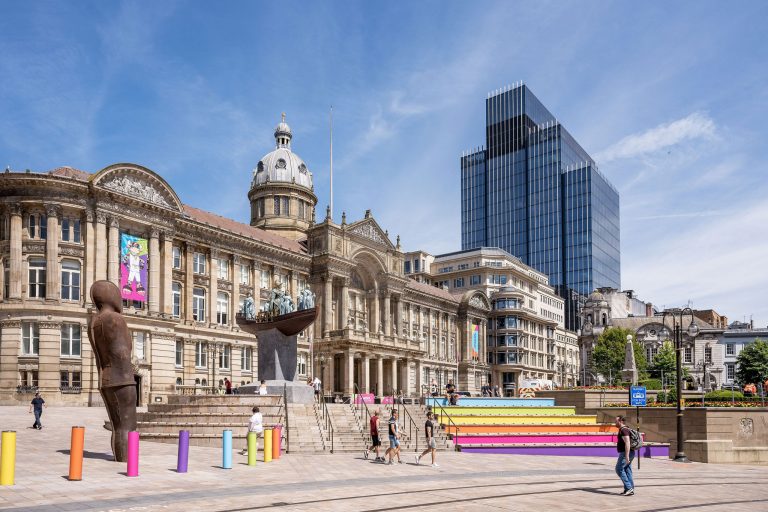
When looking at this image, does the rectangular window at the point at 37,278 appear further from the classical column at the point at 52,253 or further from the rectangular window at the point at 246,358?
the rectangular window at the point at 246,358

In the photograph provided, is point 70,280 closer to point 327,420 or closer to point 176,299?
point 176,299

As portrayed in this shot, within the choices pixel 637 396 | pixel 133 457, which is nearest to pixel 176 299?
pixel 637 396

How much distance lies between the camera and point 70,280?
5303 cm

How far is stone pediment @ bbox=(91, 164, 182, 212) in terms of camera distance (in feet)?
179

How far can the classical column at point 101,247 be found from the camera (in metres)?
53.8

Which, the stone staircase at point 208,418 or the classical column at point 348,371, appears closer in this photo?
the stone staircase at point 208,418

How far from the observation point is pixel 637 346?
101 metres

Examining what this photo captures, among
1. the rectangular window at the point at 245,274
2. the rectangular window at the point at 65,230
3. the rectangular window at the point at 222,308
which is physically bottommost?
the rectangular window at the point at 222,308

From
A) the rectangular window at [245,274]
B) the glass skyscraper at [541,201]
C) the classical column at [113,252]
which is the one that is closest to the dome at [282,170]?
the rectangular window at [245,274]

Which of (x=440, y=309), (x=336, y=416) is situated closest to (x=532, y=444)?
(x=336, y=416)

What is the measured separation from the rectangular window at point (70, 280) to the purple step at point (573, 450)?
32.5m

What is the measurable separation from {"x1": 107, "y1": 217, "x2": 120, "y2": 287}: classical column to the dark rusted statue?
32.2 m

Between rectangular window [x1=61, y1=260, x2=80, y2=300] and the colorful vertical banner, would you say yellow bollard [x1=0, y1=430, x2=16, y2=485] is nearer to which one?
rectangular window [x1=61, y1=260, x2=80, y2=300]

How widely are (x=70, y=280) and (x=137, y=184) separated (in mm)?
9127
